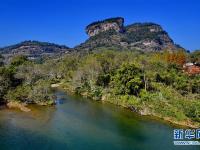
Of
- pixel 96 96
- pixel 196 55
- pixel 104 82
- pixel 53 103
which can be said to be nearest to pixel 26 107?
pixel 53 103

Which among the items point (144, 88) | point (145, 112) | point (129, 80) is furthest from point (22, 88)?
point (144, 88)

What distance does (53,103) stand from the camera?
2534 inches

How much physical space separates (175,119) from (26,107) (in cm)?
2790

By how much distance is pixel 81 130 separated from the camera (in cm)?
4438

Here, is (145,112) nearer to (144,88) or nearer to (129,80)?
(129,80)

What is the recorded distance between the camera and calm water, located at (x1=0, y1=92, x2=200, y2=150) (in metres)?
37.7

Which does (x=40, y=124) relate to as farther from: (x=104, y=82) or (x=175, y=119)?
(x=104, y=82)

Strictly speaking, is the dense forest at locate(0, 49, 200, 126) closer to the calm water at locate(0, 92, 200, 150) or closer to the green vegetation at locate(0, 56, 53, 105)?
the green vegetation at locate(0, 56, 53, 105)

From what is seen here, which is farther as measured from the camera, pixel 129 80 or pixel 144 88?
pixel 144 88

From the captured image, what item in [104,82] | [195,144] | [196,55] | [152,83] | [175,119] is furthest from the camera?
[196,55]

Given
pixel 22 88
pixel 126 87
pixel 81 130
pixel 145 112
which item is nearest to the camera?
pixel 81 130

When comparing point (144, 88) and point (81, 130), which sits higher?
point (144, 88)

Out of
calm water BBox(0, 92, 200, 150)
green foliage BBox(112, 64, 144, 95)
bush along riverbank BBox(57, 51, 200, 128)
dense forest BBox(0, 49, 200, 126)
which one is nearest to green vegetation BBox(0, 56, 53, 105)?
dense forest BBox(0, 49, 200, 126)

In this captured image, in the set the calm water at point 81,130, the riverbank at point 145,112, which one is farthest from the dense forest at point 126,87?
the calm water at point 81,130
